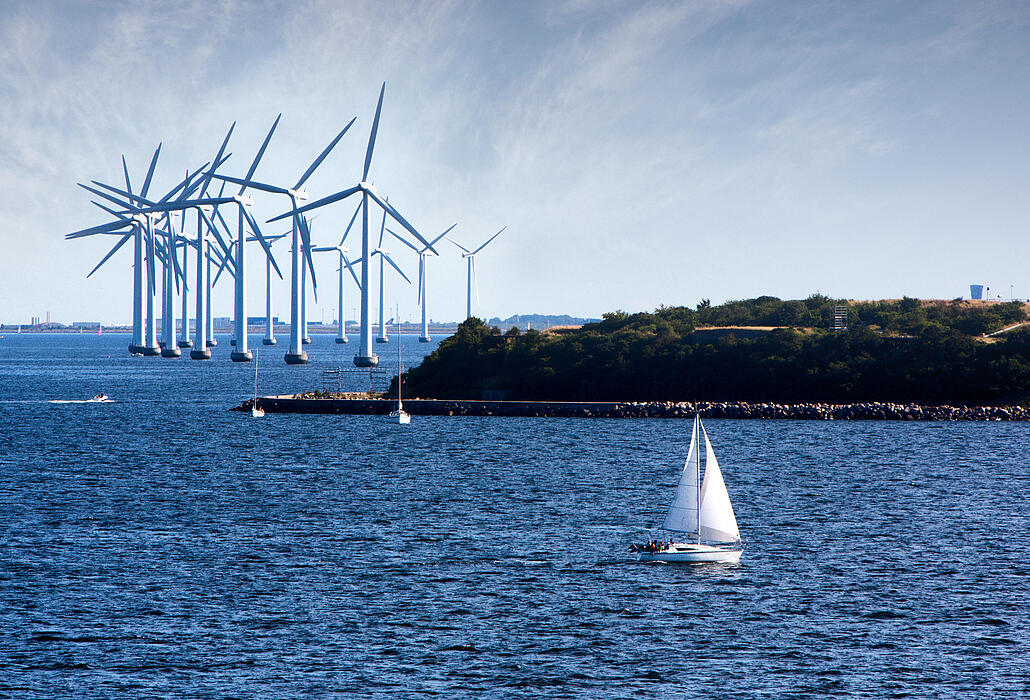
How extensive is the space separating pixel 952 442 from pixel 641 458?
32560 millimetres

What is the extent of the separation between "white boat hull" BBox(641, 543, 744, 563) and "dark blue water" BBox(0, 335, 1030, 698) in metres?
0.94

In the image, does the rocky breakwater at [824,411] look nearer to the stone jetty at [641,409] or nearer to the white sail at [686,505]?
the stone jetty at [641,409]

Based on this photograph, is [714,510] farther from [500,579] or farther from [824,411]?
[824,411]

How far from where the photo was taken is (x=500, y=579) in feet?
155

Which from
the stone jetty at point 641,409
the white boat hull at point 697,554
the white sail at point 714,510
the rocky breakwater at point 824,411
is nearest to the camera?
the white sail at point 714,510

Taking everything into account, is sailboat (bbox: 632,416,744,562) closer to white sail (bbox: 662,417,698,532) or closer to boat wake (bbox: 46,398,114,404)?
white sail (bbox: 662,417,698,532)

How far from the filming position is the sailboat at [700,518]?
1954 inches

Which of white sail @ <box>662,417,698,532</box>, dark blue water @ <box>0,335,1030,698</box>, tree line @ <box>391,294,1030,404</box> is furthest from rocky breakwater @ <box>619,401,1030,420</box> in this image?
white sail @ <box>662,417,698,532</box>

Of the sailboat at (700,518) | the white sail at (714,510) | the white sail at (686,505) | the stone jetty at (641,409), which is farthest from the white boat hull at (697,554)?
the stone jetty at (641,409)

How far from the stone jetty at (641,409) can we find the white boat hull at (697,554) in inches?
2904

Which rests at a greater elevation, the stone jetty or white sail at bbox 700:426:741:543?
the stone jetty

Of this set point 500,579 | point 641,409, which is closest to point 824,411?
point 641,409

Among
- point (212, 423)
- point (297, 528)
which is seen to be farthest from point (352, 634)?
point (212, 423)

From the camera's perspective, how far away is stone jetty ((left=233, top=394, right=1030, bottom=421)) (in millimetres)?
124188
